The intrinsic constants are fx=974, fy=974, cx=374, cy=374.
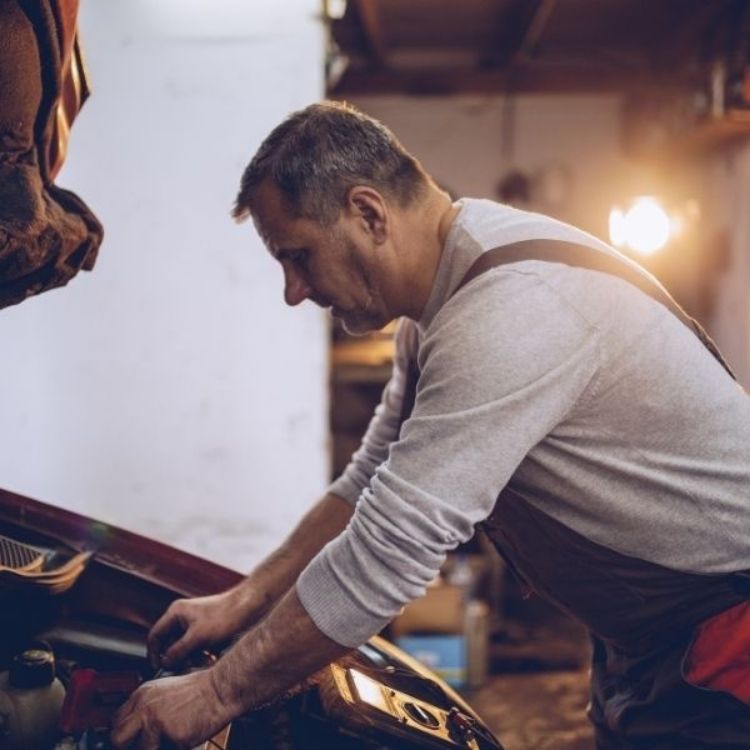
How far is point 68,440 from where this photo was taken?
331 cm

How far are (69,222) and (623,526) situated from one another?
39.6 inches

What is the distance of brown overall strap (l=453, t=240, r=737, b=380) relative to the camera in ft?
5.06

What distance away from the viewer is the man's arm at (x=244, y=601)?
5.49ft

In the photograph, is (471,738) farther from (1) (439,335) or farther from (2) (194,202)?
(2) (194,202)

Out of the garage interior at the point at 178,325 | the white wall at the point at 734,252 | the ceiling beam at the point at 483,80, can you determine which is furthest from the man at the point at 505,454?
the ceiling beam at the point at 483,80

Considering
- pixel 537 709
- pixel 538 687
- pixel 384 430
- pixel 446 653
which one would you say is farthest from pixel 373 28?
pixel 384 430

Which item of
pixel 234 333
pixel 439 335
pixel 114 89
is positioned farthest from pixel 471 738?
pixel 114 89

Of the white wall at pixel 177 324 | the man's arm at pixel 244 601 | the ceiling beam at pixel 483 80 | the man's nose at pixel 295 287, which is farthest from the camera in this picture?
the ceiling beam at pixel 483 80

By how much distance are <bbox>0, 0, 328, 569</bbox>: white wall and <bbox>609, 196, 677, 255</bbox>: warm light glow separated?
371 centimetres

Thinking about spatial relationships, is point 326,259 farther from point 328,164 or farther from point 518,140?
point 518,140

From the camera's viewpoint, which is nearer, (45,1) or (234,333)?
(45,1)

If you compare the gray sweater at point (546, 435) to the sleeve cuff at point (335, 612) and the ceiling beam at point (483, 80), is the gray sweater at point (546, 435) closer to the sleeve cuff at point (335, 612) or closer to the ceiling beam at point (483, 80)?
the sleeve cuff at point (335, 612)

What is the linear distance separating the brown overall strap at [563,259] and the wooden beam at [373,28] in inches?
168

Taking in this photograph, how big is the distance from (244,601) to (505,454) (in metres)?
0.66
